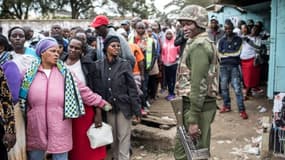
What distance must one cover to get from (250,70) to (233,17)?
6016mm

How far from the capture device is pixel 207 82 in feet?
11.8

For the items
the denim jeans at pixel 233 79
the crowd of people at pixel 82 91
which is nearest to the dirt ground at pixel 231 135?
the denim jeans at pixel 233 79

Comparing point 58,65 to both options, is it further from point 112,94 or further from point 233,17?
point 233,17

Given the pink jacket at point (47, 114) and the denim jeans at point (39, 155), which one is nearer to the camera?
the pink jacket at point (47, 114)

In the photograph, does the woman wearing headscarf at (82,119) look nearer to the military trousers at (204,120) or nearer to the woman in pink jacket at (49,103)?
the woman in pink jacket at (49,103)

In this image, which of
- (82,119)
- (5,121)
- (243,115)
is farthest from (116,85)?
(243,115)

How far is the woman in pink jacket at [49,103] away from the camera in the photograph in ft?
12.8

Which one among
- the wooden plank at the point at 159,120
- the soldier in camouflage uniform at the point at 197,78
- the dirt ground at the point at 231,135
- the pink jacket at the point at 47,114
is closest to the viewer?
the soldier in camouflage uniform at the point at 197,78

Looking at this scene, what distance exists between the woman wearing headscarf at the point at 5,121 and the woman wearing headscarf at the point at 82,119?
1243 mm

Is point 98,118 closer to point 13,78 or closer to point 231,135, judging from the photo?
point 13,78

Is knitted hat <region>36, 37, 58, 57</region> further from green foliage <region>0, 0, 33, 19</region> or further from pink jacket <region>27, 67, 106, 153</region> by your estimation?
green foliage <region>0, 0, 33, 19</region>

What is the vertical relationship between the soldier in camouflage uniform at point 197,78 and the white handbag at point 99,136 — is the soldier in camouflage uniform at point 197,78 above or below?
above

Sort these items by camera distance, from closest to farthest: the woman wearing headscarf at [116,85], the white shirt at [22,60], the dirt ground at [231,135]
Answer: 1. the white shirt at [22,60]
2. the woman wearing headscarf at [116,85]
3. the dirt ground at [231,135]

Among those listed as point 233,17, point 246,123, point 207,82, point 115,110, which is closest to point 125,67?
point 115,110
